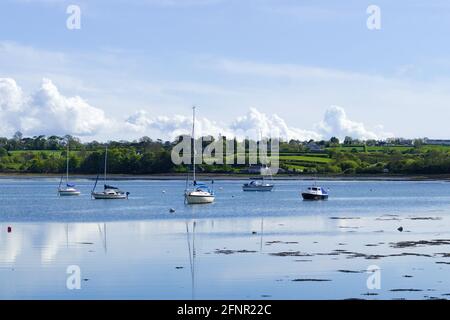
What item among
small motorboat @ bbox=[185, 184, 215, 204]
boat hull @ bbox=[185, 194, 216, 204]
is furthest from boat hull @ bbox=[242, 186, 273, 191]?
boat hull @ bbox=[185, 194, 216, 204]

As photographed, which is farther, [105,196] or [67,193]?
[67,193]

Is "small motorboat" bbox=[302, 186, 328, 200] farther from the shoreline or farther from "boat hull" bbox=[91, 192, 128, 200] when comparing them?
the shoreline

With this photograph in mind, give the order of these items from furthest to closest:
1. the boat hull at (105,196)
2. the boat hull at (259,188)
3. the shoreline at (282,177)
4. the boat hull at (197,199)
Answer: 1. the shoreline at (282,177)
2. the boat hull at (259,188)
3. the boat hull at (105,196)
4. the boat hull at (197,199)

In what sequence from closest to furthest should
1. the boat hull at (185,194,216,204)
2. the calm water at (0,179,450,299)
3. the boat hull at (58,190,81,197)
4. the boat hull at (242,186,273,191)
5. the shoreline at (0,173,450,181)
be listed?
the calm water at (0,179,450,299), the boat hull at (185,194,216,204), the boat hull at (58,190,81,197), the boat hull at (242,186,273,191), the shoreline at (0,173,450,181)

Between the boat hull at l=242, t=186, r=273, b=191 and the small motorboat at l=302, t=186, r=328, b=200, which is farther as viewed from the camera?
the boat hull at l=242, t=186, r=273, b=191

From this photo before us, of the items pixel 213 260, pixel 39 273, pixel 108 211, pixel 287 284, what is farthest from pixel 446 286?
pixel 108 211

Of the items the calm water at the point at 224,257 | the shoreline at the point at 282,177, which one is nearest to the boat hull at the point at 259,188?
the shoreline at the point at 282,177

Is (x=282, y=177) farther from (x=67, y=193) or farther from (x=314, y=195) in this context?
(x=314, y=195)

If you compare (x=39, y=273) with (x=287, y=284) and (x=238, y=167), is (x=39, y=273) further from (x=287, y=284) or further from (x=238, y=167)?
(x=238, y=167)

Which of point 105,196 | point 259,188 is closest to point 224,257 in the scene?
point 105,196

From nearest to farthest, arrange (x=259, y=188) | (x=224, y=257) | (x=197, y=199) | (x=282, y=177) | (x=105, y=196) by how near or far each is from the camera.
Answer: (x=224, y=257), (x=197, y=199), (x=105, y=196), (x=259, y=188), (x=282, y=177)

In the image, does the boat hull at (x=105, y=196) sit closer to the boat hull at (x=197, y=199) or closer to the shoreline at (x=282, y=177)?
the boat hull at (x=197, y=199)
